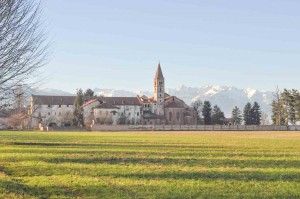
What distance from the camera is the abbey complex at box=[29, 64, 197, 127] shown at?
170 meters

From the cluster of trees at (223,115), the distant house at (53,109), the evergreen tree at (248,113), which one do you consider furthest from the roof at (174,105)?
the distant house at (53,109)

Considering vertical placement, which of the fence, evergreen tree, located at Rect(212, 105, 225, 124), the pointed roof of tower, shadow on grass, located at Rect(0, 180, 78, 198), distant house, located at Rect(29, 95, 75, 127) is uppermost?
the pointed roof of tower

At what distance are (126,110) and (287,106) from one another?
6113cm

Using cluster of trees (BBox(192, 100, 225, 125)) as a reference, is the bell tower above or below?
above

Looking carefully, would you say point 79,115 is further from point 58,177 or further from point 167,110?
point 58,177

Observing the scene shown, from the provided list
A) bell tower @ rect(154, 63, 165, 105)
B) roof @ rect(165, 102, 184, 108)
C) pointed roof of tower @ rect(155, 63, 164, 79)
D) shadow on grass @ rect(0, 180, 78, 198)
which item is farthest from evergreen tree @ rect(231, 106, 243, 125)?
shadow on grass @ rect(0, 180, 78, 198)

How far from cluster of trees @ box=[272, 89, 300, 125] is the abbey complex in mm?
36096

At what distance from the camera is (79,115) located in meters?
160

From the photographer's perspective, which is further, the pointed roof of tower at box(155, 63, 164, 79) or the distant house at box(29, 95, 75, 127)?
A: the pointed roof of tower at box(155, 63, 164, 79)

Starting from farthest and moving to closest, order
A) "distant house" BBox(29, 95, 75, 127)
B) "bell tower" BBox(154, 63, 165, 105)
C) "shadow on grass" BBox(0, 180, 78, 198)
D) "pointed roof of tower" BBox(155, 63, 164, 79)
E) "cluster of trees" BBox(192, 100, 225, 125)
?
"pointed roof of tower" BBox(155, 63, 164, 79), "bell tower" BBox(154, 63, 165, 105), "distant house" BBox(29, 95, 75, 127), "cluster of trees" BBox(192, 100, 225, 125), "shadow on grass" BBox(0, 180, 78, 198)

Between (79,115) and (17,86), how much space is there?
13995 centimetres

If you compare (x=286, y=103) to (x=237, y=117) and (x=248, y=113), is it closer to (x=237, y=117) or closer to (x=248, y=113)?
(x=248, y=113)

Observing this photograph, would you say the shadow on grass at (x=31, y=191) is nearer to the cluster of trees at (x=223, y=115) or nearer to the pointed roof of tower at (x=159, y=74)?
the cluster of trees at (x=223, y=115)

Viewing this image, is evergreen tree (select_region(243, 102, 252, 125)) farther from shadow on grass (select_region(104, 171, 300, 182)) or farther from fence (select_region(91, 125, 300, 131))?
shadow on grass (select_region(104, 171, 300, 182))
